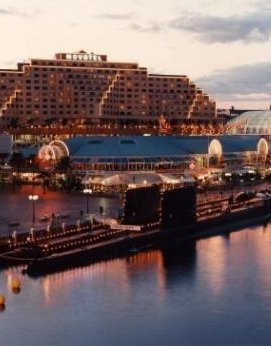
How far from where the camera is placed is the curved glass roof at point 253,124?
48284mm

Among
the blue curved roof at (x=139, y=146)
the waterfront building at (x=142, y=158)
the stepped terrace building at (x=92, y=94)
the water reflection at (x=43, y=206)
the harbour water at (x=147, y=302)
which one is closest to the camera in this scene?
the harbour water at (x=147, y=302)

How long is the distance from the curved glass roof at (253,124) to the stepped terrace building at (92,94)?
799cm

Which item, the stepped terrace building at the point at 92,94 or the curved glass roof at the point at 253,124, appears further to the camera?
the stepped terrace building at the point at 92,94

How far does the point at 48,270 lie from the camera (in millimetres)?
15086

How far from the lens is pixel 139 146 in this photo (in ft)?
114

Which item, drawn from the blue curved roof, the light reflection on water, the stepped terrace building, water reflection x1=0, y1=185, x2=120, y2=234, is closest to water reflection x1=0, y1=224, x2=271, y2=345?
the light reflection on water

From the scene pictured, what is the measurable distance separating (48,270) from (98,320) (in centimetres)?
311

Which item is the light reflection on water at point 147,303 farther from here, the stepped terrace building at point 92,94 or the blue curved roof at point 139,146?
the stepped terrace building at point 92,94

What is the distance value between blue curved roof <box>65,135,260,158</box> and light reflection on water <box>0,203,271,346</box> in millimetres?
16714

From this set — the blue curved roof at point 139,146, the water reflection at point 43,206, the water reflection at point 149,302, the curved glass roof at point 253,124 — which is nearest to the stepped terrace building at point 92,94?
the curved glass roof at point 253,124

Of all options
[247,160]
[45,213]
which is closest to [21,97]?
[247,160]

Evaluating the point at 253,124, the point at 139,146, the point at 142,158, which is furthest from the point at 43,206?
the point at 253,124

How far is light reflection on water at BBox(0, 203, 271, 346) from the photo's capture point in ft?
37.7

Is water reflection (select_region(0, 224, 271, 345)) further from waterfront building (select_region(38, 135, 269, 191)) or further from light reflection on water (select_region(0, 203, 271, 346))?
waterfront building (select_region(38, 135, 269, 191))
